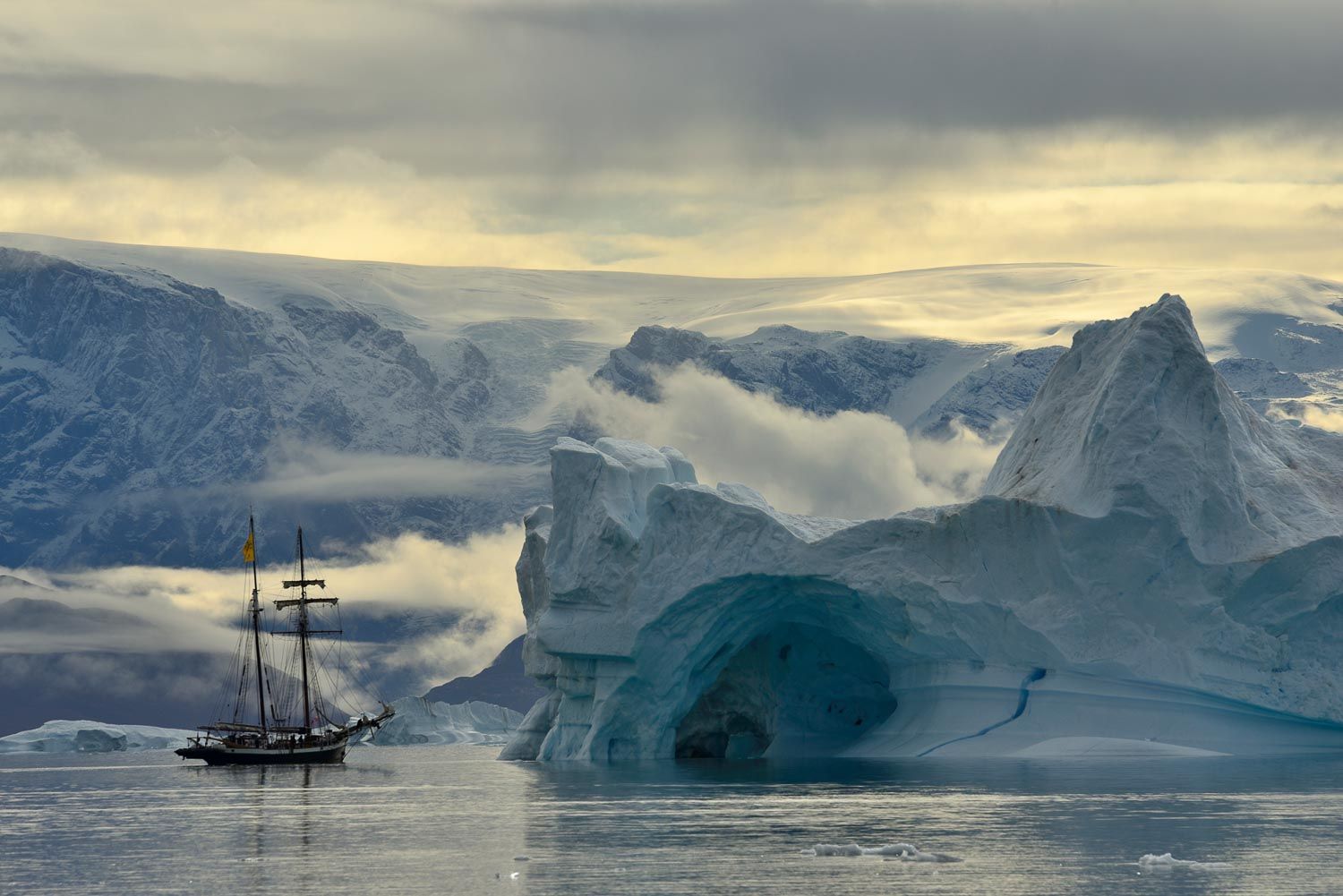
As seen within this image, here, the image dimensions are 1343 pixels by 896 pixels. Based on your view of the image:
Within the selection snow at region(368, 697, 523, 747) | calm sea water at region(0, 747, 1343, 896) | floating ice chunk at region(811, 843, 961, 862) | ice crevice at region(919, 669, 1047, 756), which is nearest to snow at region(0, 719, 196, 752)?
snow at region(368, 697, 523, 747)

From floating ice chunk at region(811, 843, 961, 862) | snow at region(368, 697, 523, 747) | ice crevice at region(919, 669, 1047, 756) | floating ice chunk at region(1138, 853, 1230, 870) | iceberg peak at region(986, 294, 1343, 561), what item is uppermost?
iceberg peak at region(986, 294, 1343, 561)

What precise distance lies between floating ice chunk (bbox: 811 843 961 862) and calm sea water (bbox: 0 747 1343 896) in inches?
13.0

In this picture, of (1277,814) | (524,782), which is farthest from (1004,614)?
(1277,814)

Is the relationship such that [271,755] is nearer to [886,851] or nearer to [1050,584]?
[1050,584]

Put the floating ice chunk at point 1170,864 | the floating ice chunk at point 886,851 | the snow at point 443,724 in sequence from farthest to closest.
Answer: the snow at point 443,724 < the floating ice chunk at point 886,851 < the floating ice chunk at point 1170,864

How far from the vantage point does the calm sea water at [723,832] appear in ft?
96.7

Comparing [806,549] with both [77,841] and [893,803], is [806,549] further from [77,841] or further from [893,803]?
[77,841]

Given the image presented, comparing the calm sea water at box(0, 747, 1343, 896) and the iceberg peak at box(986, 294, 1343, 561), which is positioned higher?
the iceberg peak at box(986, 294, 1343, 561)

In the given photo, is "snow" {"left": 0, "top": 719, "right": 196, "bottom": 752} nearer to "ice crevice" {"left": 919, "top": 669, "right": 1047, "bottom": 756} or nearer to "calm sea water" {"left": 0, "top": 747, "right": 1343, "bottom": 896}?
"calm sea water" {"left": 0, "top": 747, "right": 1343, "bottom": 896}

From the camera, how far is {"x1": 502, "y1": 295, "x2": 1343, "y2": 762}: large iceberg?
52.0 metres

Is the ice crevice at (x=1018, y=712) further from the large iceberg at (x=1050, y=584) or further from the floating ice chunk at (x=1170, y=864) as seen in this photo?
the floating ice chunk at (x=1170, y=864)

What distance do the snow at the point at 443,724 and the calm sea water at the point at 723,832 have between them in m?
67.8

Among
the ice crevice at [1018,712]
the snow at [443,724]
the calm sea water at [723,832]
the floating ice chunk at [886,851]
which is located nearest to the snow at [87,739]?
the snow at [443,724]

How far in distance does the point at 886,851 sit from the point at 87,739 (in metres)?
111
